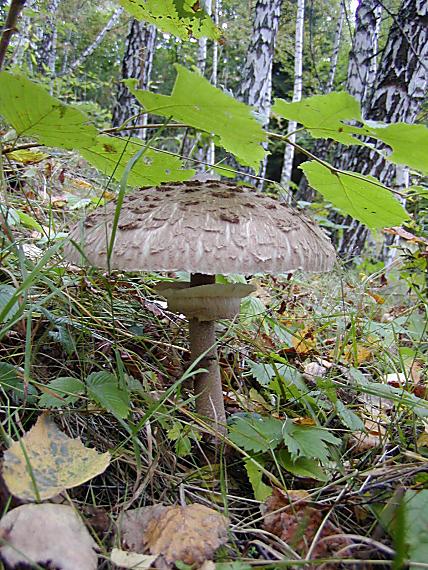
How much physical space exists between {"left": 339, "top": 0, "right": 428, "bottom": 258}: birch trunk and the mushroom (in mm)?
3900

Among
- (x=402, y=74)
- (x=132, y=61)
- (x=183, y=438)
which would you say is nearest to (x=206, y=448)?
(x=183, y=438)

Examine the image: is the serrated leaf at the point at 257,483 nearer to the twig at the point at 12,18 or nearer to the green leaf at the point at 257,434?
the green leaf at the point at 257,434

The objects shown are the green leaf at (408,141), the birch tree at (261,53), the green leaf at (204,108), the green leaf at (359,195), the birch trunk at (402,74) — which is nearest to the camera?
the green leaf at (204,108)

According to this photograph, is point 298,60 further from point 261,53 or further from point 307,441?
point 307,441

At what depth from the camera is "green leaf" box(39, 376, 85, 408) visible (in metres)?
1.26

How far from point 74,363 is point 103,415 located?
325 mm

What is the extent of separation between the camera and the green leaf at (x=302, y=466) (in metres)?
1.36

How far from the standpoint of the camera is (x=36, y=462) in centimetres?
102

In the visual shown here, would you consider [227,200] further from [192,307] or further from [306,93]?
[306,93]

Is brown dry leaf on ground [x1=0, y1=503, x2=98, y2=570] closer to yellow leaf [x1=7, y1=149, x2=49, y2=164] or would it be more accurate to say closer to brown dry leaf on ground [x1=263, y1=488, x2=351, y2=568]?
brown dry leaf on ground [x1=263, y1=488, x2=351, y2=568]

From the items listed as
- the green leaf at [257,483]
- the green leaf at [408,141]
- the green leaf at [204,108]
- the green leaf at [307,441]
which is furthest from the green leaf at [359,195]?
the green leaf at [257,483]

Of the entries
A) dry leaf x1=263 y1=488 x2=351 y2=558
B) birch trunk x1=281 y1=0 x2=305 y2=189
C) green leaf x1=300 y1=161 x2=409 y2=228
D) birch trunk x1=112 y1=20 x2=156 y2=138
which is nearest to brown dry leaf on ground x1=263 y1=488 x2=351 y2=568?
dry leaf x1=263 y1=488 x2=351 y2=558

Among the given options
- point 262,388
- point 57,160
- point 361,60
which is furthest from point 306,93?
point 262,388

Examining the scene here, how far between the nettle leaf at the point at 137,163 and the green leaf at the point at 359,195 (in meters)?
0.42
